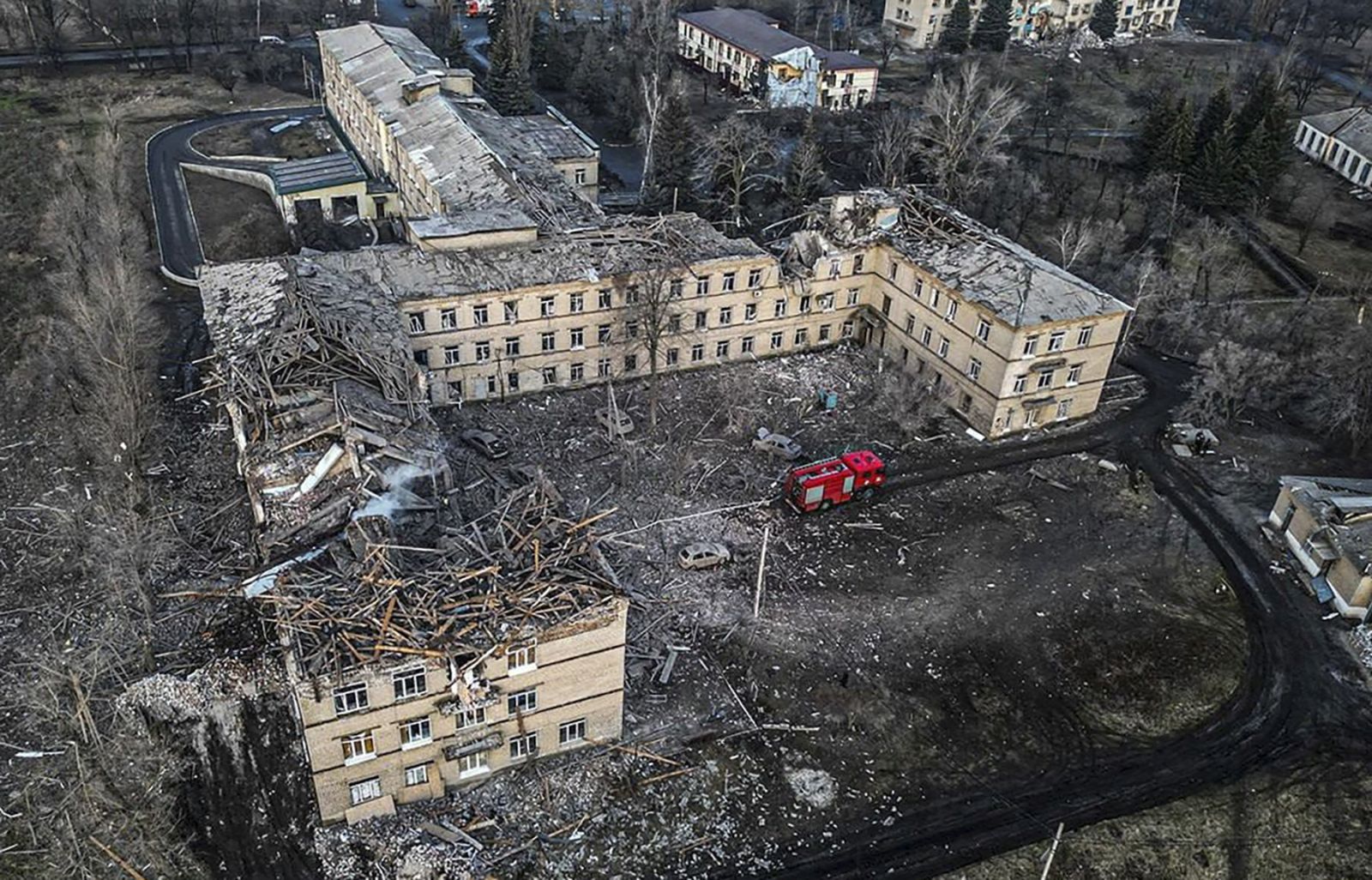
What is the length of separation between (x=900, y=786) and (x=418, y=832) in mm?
15632

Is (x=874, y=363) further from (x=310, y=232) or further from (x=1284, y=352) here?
(x=310, y=232)

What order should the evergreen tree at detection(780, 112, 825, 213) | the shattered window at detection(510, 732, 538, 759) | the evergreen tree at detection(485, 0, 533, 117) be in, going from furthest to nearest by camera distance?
the evergreen tree at detection(485, 0, 533, 117) < the evergreen tree at detection(780, 112, 825, 213) < the shattered window at detection(510, 732, 538, 759)

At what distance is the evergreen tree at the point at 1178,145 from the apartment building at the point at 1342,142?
1430 centimetres

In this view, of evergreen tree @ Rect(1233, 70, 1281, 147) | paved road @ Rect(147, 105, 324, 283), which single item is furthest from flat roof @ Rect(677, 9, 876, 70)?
paved road @ Rect(147, 105, 324, 283)

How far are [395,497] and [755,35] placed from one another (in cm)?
8035

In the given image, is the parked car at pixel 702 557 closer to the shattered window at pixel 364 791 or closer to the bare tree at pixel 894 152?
the shattered window at pixel 364 791

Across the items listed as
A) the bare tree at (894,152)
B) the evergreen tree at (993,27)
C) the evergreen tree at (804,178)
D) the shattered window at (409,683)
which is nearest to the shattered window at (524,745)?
the shattered window at (409,683)

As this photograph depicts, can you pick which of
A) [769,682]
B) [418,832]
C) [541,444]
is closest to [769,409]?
[541,444]

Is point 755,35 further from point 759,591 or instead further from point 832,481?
point 759,591

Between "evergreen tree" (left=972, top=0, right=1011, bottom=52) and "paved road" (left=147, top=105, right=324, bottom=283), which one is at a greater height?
Answer: "evergreen tree" (left=972, top=0, right=1011, bottom=52)

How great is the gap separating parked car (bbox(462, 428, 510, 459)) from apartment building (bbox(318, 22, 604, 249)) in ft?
33.6

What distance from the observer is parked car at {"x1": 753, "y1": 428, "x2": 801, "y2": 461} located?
48156 mm

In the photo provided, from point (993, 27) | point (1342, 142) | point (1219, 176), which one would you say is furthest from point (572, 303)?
point (993, 27)

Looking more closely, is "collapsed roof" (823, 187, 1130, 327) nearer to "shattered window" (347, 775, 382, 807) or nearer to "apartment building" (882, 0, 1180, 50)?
"shattered window" (347, 775, 382, 807)
